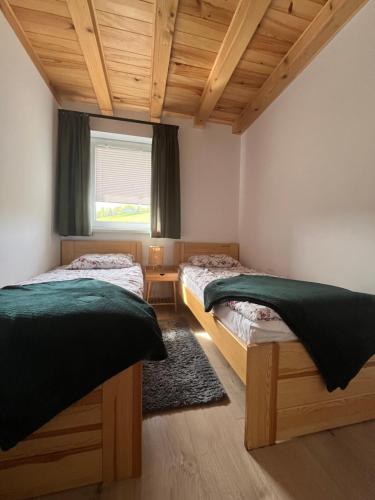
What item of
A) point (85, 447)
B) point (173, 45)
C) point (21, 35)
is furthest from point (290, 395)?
point (21, 35)

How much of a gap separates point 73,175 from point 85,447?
2.60 m

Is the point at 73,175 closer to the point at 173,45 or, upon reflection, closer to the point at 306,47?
the point at 173,45

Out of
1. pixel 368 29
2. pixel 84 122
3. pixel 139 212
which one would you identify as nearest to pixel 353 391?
pixel 368 29

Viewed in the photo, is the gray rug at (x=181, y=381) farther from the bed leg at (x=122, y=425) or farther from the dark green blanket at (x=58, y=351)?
the dark green blanket at (x=58, y=351)

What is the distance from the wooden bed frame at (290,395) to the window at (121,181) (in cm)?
233

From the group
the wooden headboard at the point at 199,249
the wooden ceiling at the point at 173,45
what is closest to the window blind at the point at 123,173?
the wooden ceiling at the point at 173,45

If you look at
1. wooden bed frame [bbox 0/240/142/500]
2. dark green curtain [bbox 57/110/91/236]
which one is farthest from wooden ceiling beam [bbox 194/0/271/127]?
wooden bed frame [bbox 0/240/142/500]

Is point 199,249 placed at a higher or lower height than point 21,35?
lower

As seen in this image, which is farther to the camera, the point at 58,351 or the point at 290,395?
the point at 290,395

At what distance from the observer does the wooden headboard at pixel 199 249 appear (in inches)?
121

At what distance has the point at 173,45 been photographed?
6.26 ft

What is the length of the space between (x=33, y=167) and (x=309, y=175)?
2.45 metres

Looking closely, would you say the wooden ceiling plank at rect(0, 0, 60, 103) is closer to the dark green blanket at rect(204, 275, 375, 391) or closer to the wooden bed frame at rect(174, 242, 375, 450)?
the dark green blanket at rect(204, 275, 375, 391)

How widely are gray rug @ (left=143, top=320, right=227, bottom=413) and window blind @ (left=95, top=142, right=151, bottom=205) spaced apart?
1.99m
